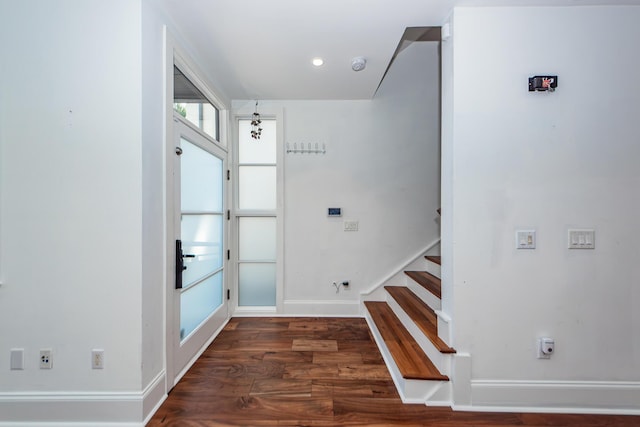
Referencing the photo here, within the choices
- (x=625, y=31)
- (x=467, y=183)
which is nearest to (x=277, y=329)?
(x=467, y=183)

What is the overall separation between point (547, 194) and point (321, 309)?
92.8 inches

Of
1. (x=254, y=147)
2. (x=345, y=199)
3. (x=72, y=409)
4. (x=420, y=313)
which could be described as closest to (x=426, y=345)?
(x=420, y=313)

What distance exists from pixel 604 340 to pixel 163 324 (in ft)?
9.15

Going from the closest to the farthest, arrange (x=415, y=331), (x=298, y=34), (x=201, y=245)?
1. (x=298, y=34)
2. (x=415, y=331)
3. (x=201, y=245)

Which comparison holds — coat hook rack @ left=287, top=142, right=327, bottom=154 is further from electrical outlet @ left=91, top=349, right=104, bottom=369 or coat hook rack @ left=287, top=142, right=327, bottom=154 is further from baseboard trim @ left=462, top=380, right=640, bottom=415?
baseboard trim @ left=462, top=380, right=640, bottom=415

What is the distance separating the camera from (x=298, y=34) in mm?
1977

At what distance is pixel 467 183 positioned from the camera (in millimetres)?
1742

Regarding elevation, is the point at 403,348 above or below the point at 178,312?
below

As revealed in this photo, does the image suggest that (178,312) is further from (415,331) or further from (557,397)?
(557,397)

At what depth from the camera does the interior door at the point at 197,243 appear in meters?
2.01

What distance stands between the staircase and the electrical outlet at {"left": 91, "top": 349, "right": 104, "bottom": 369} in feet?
5.92

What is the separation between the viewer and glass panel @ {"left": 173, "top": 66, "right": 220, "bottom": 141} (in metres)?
2.07

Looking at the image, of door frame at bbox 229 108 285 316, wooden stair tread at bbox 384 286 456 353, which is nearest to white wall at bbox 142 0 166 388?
door frame at bbox 229 108 285 316

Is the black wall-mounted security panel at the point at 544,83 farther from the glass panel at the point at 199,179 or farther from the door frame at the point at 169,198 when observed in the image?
the glass panel at the point at 199,179
